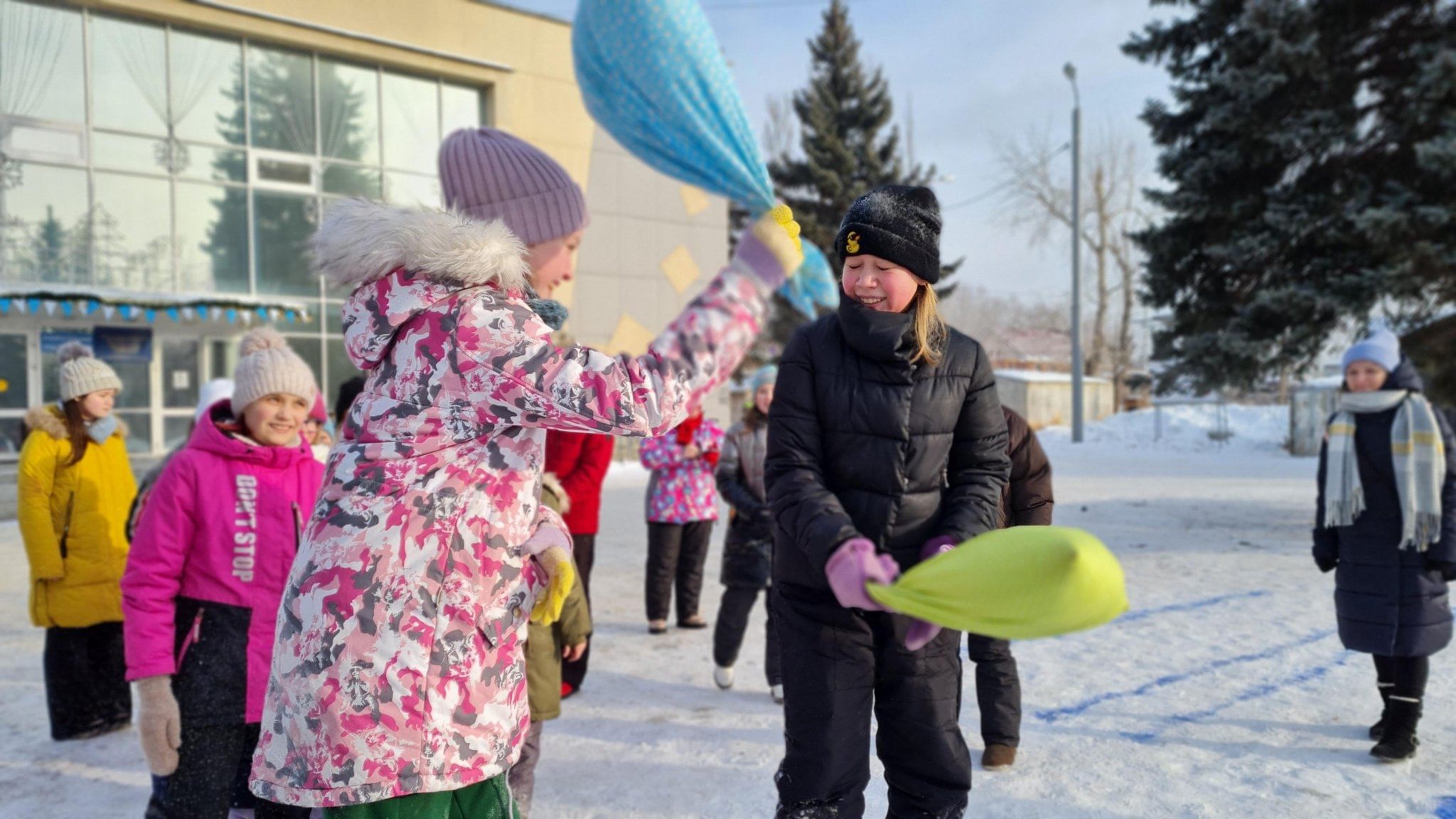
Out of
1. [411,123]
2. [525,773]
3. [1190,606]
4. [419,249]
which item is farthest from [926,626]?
[411,123]

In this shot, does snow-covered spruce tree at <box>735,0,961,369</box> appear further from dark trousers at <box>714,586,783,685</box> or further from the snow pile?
dark trousers at <box>714,586,783,685</box>

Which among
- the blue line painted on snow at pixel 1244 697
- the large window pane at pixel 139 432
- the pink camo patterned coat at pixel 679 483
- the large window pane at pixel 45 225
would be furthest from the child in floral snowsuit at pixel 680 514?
the large window pane at pixel 45 225

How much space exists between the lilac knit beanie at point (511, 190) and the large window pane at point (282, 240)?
52.3ft

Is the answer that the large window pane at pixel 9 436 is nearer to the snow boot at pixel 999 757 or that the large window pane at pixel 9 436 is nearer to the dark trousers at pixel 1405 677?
the snow boot at pixel 999 757

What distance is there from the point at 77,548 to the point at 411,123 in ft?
51.2

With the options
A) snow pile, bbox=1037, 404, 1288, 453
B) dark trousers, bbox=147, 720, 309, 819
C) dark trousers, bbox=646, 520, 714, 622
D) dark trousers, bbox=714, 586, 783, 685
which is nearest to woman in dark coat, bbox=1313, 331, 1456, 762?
dark trousers, bbox=714, 586, 783, 685

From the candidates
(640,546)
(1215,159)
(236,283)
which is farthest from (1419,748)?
(236,283)

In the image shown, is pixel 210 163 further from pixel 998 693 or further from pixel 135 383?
pixel 998 693

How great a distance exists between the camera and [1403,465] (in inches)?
157

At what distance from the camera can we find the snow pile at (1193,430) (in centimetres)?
2403

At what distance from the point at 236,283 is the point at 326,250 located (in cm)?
1694

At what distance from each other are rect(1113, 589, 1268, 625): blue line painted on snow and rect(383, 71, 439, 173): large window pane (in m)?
16.1

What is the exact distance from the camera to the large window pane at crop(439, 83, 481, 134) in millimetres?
18625

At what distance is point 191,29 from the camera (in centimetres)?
1602
